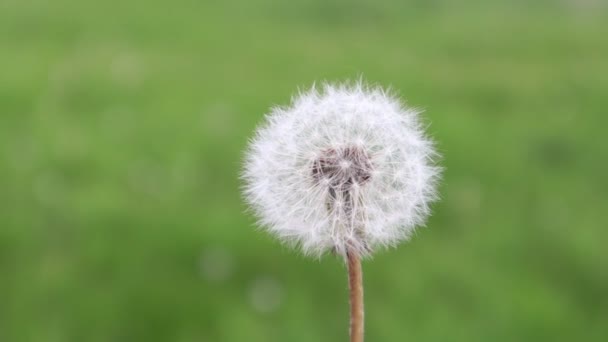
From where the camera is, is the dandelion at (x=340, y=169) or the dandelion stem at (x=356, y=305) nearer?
the dandelion stem at (x=356, y=305)

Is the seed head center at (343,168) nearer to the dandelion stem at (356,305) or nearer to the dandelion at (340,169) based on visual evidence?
the dandelion at (340,169)

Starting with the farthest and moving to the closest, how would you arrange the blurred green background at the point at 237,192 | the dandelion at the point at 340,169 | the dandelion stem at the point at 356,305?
the blurred green background at the point at 237,192 < the dandelion at the point at 340,169 < the dandelion stem at the point at 356,305

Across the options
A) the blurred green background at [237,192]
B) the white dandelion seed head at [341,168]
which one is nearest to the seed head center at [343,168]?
the white dandelion seed head at [341,168]

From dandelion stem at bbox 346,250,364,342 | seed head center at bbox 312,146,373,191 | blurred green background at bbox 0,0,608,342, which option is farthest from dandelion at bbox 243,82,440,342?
blurred green background at bbox 0,0,608,342

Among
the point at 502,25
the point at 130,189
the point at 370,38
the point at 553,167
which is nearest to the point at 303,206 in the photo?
the point at 130,189

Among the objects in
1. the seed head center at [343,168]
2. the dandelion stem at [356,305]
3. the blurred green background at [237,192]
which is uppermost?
the blurred green background at [237,192]

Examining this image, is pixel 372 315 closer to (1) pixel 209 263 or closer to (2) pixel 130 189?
(1) pixel 209 263

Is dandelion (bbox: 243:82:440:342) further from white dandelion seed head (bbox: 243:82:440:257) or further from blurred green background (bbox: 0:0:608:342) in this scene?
blurred green background (bbox: 0:0:608:342)

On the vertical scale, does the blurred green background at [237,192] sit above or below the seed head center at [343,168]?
above

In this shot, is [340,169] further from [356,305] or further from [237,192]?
[237,192]
